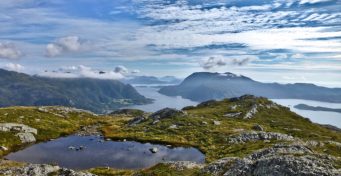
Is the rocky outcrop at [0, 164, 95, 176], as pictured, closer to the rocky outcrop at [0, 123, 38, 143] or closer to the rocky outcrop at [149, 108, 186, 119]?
the rocky outcrop at [0, 123, 38, 143]

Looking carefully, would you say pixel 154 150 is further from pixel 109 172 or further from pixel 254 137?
pixel 254 137

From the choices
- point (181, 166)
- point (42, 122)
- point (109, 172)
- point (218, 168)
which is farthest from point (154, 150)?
point (42, 122)

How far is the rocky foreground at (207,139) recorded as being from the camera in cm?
5094

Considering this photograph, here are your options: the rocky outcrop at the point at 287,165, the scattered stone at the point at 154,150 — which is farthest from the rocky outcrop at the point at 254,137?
the rocky outcrop at the point at 287,165

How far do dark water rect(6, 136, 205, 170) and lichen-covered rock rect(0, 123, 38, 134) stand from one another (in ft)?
40.7

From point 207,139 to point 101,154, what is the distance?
39501mm

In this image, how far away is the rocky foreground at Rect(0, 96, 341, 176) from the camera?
5094 centimetres

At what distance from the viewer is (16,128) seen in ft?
400

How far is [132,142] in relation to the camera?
400 ft

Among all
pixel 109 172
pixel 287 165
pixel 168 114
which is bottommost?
pixel 168 114

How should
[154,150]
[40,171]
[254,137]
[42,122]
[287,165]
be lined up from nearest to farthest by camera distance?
[287,165], [40,171], [154,150], [254,137], [42,122]

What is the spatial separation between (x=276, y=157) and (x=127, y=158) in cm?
5465

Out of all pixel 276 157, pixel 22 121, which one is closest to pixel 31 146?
pixel 22 121

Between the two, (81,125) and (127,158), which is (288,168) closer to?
(127,158)
